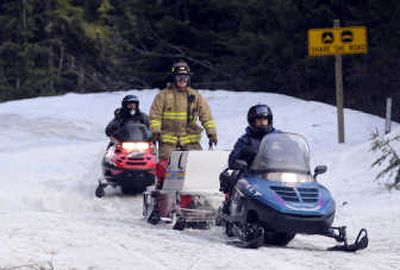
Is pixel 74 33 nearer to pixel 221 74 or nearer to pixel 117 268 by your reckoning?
pixel 221 74

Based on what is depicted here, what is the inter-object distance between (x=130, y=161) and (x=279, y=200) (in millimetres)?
7008

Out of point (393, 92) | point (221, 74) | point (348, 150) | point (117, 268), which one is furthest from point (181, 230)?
point (221, 74)

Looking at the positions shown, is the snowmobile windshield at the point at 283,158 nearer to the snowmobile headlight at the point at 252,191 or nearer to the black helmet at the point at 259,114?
the snowmobile headlight at the point at 252,191

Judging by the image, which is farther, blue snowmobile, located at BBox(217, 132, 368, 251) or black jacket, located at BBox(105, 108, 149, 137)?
black jacket, located at BBox(105, 108, 149, 137)

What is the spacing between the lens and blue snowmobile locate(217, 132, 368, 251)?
11875 mm

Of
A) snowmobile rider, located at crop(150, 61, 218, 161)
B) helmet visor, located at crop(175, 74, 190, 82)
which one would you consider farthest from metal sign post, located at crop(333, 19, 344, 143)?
helmet visor, located at crop(175, 74, 190, 82)

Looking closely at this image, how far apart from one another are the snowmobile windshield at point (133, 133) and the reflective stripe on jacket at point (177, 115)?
2711mm

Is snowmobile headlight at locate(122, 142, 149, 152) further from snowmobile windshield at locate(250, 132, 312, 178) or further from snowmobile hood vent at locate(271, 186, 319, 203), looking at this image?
snowmobile hood vent at locate(271, 186, 319, 203)

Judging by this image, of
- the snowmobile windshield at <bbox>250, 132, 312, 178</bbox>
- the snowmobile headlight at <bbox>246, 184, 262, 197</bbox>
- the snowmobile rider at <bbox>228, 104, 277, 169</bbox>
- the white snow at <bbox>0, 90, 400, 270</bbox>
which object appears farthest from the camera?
the snowmobile rider at <bbox>228, 104, 277, 169</bbox>

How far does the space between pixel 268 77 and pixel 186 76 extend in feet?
64.3

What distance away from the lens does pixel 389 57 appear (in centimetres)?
2945

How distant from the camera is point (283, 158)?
41.3ft

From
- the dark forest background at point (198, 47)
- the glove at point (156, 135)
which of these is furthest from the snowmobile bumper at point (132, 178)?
the dark forest background at point (198, 47)

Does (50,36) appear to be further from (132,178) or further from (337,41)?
(132,178)
